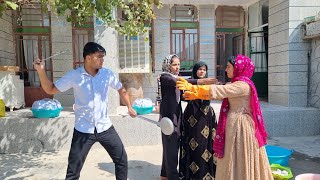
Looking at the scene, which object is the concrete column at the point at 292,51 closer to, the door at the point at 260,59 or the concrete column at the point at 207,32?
the door at the point at 260,59

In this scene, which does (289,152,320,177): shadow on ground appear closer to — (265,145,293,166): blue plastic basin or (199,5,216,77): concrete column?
(265,145,293,166): blue plastic basin

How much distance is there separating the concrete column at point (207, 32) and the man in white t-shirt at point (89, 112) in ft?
16.3

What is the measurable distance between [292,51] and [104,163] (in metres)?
4.10

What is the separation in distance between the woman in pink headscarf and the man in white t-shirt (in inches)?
33.9

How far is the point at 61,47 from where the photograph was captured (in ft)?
21.4

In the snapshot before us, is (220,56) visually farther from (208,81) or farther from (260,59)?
(208,81)

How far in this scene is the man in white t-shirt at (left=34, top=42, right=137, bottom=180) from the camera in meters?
2.47

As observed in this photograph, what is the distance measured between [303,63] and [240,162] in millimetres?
3958

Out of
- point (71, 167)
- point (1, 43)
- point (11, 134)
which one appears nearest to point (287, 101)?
point (71, 167)

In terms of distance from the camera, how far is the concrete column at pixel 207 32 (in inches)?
280

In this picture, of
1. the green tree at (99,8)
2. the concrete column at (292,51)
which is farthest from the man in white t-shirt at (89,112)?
the concrete column at (292,51)

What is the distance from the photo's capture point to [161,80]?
2.85 meters

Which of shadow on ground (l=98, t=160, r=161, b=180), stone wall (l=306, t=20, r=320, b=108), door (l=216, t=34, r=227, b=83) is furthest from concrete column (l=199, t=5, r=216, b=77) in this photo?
shadow on ground (l=98, t=160, r=161, b=180)

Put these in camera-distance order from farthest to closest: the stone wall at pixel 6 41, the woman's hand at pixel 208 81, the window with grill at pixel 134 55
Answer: the window with grill at pixel 134 55, the stone wall at pixel 6 41, the woman's hand at pixel 208 81
